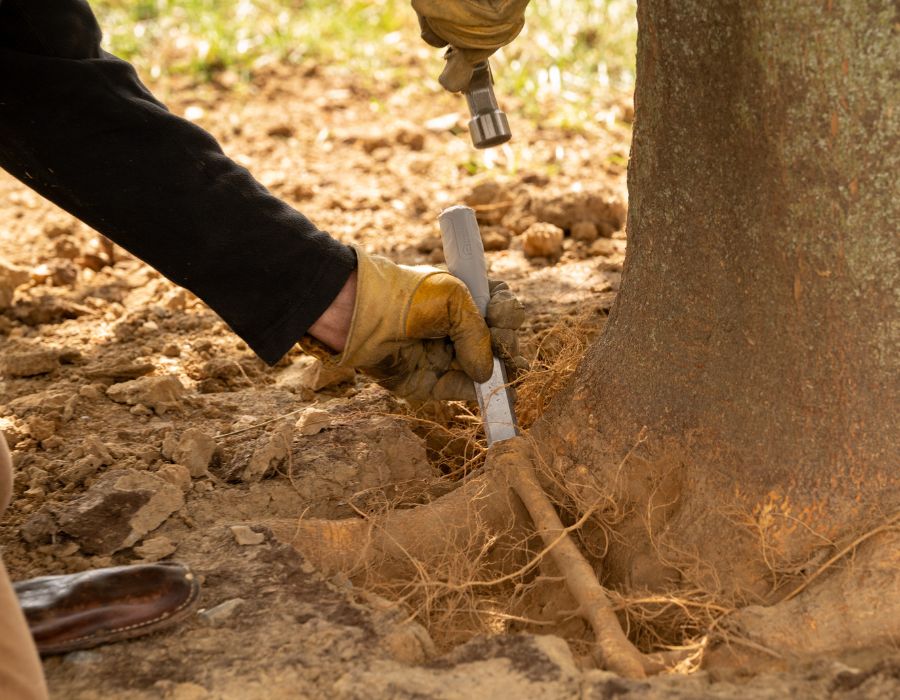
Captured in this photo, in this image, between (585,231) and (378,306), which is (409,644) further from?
(585,231)

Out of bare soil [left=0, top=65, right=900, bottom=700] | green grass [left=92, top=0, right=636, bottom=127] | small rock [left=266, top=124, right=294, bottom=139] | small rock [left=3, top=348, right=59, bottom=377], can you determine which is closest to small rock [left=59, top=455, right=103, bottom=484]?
bare soil [left=0, top=65, right=900, bottom=700]

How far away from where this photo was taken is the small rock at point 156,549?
1888 millimetres

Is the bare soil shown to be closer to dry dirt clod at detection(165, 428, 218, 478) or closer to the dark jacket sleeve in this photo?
dry dirt clod at detection(165, 428, 218, 478)

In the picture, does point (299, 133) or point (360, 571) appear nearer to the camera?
point (360, 571)

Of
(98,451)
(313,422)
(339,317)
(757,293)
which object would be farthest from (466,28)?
(98,451)

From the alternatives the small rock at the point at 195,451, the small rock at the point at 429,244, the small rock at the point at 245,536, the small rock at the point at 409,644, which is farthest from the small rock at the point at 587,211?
the small rock at the point at 409,644

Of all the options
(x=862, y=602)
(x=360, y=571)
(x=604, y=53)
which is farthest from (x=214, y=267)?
(x=604, y=53)

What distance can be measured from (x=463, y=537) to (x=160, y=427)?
0.81m

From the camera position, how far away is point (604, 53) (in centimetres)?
516

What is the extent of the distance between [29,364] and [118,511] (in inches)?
36.5

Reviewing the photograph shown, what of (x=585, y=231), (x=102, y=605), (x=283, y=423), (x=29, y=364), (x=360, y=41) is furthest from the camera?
(x=360, y=41)

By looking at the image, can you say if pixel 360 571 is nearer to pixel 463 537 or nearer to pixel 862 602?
pixel 463 537

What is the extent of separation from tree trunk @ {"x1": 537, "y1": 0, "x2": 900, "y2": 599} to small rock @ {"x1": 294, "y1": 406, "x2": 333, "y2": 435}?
2.13 ft

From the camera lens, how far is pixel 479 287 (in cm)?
222
